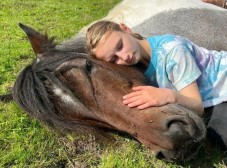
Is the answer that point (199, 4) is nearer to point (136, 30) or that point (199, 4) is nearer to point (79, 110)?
point (136, 30)

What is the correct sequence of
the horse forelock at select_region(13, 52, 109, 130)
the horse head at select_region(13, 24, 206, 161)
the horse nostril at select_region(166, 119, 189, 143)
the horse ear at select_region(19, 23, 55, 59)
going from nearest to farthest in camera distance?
the horse nostril at select_region(166, 119, 189, 143) → the horse head at select_region(13, 24, 206, 161) → the horse forelock at select_region(13, 52, 109, 130) → the horse ear at select_region(19, 23, 55, 59)

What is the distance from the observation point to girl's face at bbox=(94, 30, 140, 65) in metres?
3.20

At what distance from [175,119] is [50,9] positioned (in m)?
7.66

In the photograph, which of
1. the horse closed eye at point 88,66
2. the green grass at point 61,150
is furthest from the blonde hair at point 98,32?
the green grass at point 61,150

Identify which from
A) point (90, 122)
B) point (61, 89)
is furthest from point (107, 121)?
point (61, 89)

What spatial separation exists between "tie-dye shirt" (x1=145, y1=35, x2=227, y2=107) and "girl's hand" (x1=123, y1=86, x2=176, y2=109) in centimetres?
26

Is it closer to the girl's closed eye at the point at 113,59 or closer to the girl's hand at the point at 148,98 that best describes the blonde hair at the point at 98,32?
the girl's closed eye at the point at 113,59

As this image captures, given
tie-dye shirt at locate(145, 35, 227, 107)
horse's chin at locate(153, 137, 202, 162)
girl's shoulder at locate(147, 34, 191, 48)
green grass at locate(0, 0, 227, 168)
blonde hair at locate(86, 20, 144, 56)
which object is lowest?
green grass at locate(0, 0, 227, 168)

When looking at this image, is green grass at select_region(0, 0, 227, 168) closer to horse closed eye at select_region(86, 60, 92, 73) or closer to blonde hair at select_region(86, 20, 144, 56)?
horse closed eye at select_region(86, 60, 92, 73)

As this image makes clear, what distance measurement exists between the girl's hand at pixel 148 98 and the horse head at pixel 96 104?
44 millimetres

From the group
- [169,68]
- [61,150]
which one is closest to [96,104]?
[61,150]

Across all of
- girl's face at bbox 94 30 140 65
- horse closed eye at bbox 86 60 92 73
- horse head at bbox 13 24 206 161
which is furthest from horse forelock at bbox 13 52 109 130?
girl's face at bbox 94 30 140 65

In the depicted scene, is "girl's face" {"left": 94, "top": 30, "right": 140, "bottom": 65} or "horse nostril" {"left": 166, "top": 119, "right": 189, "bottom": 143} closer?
"horse nostril" {"left": 166, "top": 119, "right": 189, "bottom": 143}

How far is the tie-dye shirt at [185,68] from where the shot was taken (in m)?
3.23
